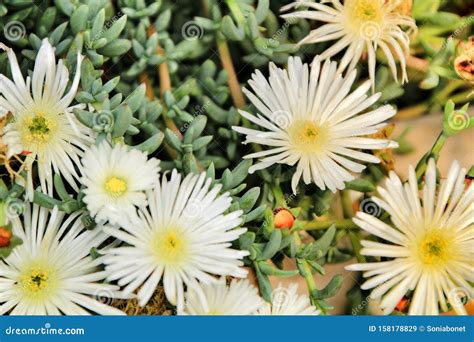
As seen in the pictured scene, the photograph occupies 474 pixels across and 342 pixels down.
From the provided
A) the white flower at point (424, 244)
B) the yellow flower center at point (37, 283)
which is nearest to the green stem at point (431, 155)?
the white flower at point (424, 244)

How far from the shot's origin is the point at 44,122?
1052 millimetres

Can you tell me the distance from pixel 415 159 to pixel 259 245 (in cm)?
28

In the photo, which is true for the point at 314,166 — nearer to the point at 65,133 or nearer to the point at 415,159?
the point at 415,159

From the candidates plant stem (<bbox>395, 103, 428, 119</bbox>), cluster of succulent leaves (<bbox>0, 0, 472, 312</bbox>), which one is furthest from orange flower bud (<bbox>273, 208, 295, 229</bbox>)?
plant stem (<bbox>395, 103, 428, 119</bbox>)

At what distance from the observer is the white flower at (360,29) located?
3.57ft

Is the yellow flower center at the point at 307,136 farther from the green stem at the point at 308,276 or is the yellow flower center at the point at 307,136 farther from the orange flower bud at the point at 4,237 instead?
the orange flower bud at the point at 4,237

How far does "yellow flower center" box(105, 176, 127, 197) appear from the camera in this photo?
3.30ft

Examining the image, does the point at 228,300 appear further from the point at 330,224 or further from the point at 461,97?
the point at 461,97

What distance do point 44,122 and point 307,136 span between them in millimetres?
323

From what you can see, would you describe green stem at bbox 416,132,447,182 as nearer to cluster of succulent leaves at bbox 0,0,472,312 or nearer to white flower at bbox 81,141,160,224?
cluster of succulent leaves at bbox 0,0,472,312

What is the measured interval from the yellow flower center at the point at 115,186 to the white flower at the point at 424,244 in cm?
28

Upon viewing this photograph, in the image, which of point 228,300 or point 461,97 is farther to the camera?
point 461,97

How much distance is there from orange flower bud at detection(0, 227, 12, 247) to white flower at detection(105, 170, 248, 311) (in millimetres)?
111

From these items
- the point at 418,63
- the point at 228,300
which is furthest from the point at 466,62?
the point at 228,300
